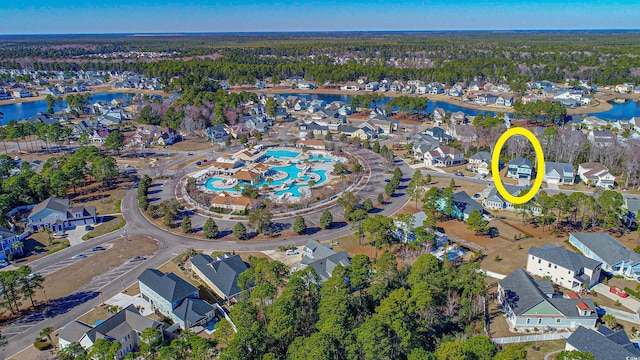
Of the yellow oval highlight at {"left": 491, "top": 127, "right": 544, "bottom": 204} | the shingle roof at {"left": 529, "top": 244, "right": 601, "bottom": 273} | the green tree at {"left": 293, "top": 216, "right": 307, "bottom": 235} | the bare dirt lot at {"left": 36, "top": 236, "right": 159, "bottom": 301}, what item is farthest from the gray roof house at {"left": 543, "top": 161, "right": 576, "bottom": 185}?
the bare dirt lot at {"left": 36, "top": 236, "right": 159, "bottom": 301}

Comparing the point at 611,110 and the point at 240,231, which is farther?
the point at 611,110

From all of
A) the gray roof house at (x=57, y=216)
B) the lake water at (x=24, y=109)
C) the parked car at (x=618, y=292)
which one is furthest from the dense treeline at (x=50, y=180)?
the parked car at (x=618, y=292)

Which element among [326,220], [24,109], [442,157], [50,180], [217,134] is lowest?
[326,220]

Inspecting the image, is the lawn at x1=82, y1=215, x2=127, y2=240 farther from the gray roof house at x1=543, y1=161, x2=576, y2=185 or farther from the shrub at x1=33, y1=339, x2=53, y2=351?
the gray roof house at x1=543, y1=161, x2=576, y2=185

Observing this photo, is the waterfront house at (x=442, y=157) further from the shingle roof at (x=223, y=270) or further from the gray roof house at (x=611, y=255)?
the shingle roof at (x=223, y=270)

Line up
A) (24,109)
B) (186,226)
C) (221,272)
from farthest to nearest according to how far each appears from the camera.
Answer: (24,109), (186,226), (221,272)

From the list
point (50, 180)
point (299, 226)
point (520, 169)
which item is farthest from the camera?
point (520, 169)

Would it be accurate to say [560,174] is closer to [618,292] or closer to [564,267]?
[564,267]

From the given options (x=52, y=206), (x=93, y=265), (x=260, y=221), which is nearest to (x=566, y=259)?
(x=260, y=221)
